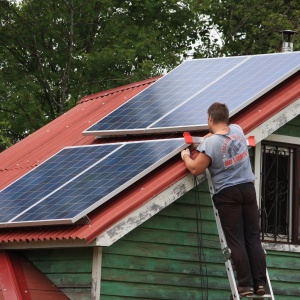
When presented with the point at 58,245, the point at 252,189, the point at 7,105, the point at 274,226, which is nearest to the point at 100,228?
the point at 58,245

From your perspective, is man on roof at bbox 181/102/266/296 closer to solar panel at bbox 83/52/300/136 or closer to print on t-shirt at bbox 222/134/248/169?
print on t-shirt at bbox 222/134/248/169

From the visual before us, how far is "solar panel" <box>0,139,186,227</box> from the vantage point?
13391 millimetres

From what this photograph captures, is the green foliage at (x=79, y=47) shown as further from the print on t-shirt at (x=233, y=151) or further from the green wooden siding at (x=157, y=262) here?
the print on t-shirt at (x=233, y=151)

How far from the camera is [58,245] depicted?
44.5 ft

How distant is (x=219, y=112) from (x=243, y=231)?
49.4 inches

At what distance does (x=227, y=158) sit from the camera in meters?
13.2

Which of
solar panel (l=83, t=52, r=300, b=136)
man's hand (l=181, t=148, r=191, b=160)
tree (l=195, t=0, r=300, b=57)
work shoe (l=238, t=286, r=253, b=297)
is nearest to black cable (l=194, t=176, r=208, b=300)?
man's hand (l=181, t=148, r=191, b=160)

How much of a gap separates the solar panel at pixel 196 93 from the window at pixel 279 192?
79cm

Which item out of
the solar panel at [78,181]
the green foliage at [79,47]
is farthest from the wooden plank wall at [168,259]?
the green foliage at [79,47]

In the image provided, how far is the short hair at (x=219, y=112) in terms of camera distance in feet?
43.4

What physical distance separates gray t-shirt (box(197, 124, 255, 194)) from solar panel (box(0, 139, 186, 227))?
593 mm

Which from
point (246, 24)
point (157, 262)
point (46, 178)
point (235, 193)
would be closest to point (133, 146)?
point (46, 178)

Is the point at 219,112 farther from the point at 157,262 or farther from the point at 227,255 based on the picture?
the point at 157,262

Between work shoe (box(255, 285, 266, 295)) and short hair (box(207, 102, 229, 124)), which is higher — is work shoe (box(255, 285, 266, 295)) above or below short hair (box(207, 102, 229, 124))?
below
